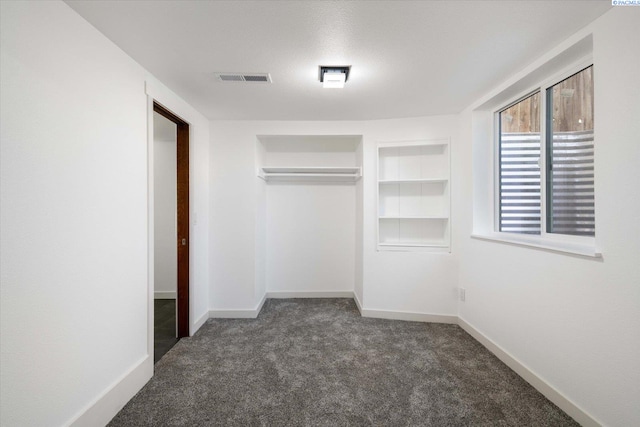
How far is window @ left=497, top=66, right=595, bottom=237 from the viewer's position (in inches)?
76.4

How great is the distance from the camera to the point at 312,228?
A: 424 cm

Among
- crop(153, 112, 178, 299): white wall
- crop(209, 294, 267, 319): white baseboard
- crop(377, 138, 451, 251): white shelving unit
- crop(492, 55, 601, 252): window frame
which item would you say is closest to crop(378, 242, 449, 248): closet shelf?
crop(377, 138, 451, 251): white shelving unit

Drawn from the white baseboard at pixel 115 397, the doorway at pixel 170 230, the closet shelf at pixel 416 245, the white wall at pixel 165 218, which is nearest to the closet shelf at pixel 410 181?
the closet shelf at pixel 416 245

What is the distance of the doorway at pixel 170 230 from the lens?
2.98m

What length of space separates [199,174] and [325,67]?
74.8 inches

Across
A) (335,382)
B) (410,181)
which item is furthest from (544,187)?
(335,382)

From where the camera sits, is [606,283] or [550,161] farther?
[550,161]

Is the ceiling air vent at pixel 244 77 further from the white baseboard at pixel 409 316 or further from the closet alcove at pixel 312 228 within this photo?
the white baseboard at pixel 409 316

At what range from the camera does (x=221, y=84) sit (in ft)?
8.08

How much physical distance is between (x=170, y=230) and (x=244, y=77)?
3123mm

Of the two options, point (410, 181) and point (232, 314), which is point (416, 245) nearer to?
point (410, 181)

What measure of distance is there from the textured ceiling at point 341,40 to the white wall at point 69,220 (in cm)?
32

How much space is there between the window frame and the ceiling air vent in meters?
2.24

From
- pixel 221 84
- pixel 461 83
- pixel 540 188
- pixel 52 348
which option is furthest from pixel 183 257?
pixel 540 188
